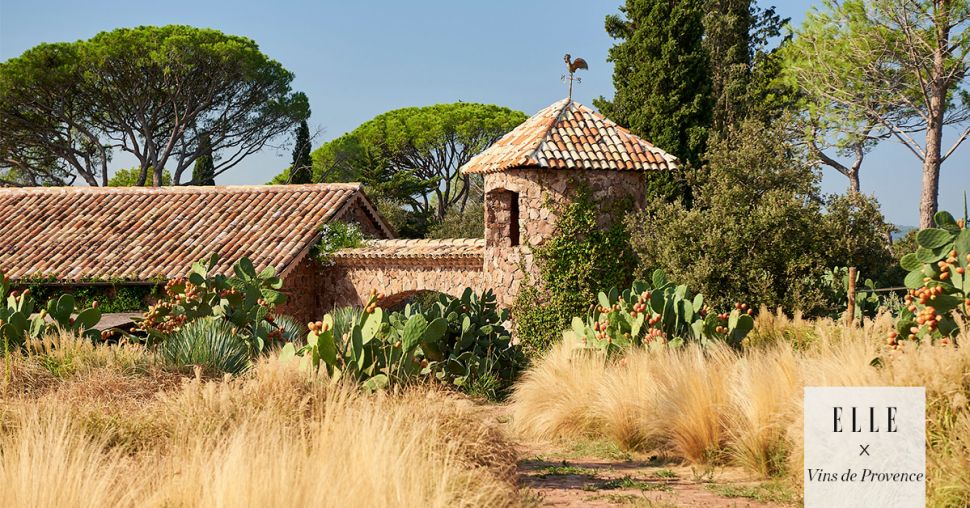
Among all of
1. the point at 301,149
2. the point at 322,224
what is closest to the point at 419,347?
the point at 322,224

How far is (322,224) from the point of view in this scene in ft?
61.3

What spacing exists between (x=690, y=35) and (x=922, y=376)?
17834mm

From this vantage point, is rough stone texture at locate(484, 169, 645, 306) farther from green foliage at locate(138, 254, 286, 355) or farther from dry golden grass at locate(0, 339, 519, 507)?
dry golden grass at locate(0, 339, 519, 507)

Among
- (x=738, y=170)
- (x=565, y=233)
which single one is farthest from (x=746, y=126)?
(x=565, y=233)

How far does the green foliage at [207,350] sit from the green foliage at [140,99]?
2555 cm

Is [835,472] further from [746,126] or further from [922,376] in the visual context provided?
[746,126]

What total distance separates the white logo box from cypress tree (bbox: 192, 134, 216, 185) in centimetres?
3294

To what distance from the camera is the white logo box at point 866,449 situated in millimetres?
5879

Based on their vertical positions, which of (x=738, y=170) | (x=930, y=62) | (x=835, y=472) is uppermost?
(x=930, y=62)

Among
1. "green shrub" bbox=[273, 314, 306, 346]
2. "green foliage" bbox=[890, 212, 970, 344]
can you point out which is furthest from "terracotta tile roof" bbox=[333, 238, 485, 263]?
"green foliage" bbox=[890, 212, 970, 344]

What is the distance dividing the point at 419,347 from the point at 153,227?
37.9 feet

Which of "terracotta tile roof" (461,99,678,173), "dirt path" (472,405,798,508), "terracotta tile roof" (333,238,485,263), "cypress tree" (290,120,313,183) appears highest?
"cypress tree" (290,120,313,183)

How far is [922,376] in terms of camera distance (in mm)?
6266

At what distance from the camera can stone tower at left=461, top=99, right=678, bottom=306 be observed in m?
15.2
